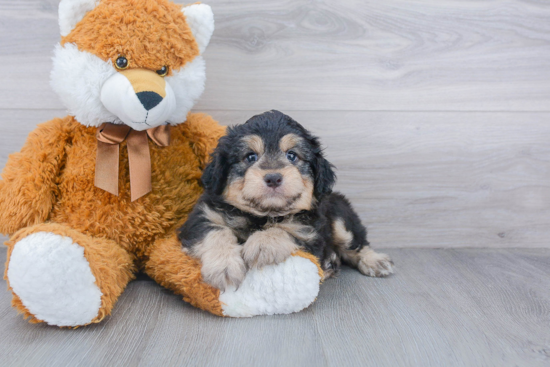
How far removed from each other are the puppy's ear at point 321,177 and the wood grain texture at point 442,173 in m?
0.67

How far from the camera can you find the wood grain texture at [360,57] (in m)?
2.19

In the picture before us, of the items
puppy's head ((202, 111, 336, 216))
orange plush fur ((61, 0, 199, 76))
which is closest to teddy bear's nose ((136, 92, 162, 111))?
orange plush fur ((61, 0, 199, 76))

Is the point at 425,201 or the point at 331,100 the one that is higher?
the point at 331,100

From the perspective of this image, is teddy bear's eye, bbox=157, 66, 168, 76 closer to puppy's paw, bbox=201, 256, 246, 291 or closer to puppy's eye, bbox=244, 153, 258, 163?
puppy's eye, bbox=244, 153, 258, 163

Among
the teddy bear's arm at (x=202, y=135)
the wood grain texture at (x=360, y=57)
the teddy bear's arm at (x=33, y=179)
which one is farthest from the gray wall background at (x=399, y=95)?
the teddy bear's arm at (x=33, y=179)

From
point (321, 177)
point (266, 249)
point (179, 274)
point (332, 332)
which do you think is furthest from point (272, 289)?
point (321, 177)

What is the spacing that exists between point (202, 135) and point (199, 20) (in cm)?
49

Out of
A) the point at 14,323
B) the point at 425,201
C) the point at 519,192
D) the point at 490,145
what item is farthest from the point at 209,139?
the point at 519,192

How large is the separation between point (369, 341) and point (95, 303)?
0.92 meters

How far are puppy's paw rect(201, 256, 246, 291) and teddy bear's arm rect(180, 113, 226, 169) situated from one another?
1.98 ft

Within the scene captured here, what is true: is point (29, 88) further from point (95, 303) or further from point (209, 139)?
point (95, 303)

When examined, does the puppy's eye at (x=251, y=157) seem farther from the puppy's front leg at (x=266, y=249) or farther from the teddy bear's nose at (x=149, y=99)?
the teddy bear's nose at (x=149, y=99)

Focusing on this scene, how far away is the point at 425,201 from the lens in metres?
2.44

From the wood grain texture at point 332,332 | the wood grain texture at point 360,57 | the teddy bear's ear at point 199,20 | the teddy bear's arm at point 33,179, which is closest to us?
the wood grain texture at point 332,332
